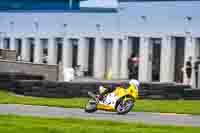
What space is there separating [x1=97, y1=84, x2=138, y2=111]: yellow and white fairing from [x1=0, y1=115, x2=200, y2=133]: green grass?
4072 mm

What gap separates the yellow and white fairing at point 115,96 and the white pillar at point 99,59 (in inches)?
1212

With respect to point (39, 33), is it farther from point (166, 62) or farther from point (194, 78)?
point (194, 78)

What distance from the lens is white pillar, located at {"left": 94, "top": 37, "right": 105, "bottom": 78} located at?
52.9 metres

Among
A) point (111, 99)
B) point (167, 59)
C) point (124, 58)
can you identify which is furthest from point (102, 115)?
point (124, 58)

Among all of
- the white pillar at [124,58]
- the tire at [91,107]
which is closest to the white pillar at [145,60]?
the white pillar at [124,58]

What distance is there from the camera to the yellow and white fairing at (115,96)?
2160 centimetres

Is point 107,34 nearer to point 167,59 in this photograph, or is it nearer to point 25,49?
point 167,59

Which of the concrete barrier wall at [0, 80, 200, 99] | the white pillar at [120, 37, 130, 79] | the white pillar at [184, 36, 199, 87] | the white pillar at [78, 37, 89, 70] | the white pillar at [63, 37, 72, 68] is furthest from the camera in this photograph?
the white pillar at [63, 37, 72, 68]

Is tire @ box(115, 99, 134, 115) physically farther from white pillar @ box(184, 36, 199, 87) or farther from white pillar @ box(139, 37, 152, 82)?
white pillar @ box(139, 37, 152, 82)

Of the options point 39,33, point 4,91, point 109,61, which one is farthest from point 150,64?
point 4,91

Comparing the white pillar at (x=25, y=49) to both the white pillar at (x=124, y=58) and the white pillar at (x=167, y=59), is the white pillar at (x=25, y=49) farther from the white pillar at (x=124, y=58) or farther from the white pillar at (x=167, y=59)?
the white pillar at (x=167, y=59)

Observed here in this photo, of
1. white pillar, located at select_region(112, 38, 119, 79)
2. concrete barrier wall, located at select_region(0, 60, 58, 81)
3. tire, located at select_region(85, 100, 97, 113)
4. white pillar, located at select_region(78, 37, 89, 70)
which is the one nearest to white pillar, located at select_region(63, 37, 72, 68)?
white pillar, located at select_region(78, 37, 89, 70)

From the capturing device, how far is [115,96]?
21.7 m

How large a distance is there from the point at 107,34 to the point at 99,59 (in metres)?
1.63
